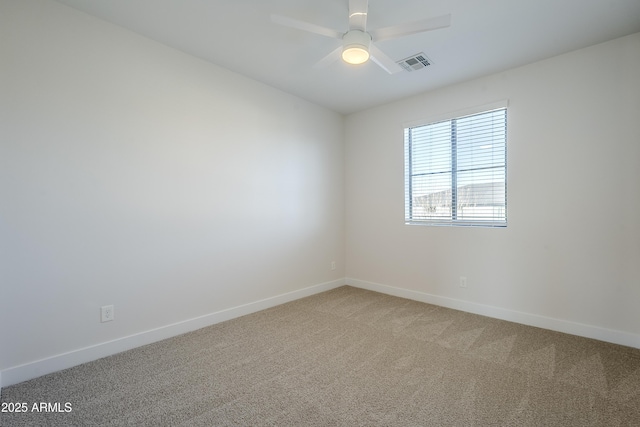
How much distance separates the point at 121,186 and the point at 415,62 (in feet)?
9.71

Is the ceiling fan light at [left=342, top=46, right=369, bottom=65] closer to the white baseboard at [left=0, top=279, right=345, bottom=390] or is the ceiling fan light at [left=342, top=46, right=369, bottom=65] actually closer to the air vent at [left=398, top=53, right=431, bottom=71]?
the air vent at [left=398, top=53, right=431, bottom=71]

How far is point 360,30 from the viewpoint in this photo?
2092 mm

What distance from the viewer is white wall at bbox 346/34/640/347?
2.56 meters

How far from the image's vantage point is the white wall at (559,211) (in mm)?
2561

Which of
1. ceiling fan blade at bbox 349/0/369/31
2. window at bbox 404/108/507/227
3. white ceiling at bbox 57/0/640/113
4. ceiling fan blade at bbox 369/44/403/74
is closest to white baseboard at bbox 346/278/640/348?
window at bbox 404/108/507/227

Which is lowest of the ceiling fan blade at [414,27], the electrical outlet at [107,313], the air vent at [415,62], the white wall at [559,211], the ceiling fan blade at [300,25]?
the electrical outlet at [107,313]

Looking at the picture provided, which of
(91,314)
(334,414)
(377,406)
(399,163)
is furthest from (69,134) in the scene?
(399,163)

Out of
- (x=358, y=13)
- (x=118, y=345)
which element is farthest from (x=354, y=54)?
(x=118, y=345)

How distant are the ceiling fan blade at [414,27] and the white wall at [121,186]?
1.83 meters

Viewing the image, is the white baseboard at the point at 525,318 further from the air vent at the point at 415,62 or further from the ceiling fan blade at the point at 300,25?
the ceiling fan blade at the point at 300,25

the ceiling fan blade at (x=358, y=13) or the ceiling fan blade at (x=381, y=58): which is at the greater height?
the ceiling fan blade at (x=358, y=13)

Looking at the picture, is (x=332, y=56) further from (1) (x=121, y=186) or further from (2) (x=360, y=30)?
(1) (x=121, y=186)

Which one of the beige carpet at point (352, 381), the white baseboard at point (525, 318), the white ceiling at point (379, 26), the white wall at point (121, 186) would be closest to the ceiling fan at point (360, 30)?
the white ceiling at point (379, 26)

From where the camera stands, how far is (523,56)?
9.36 feet
